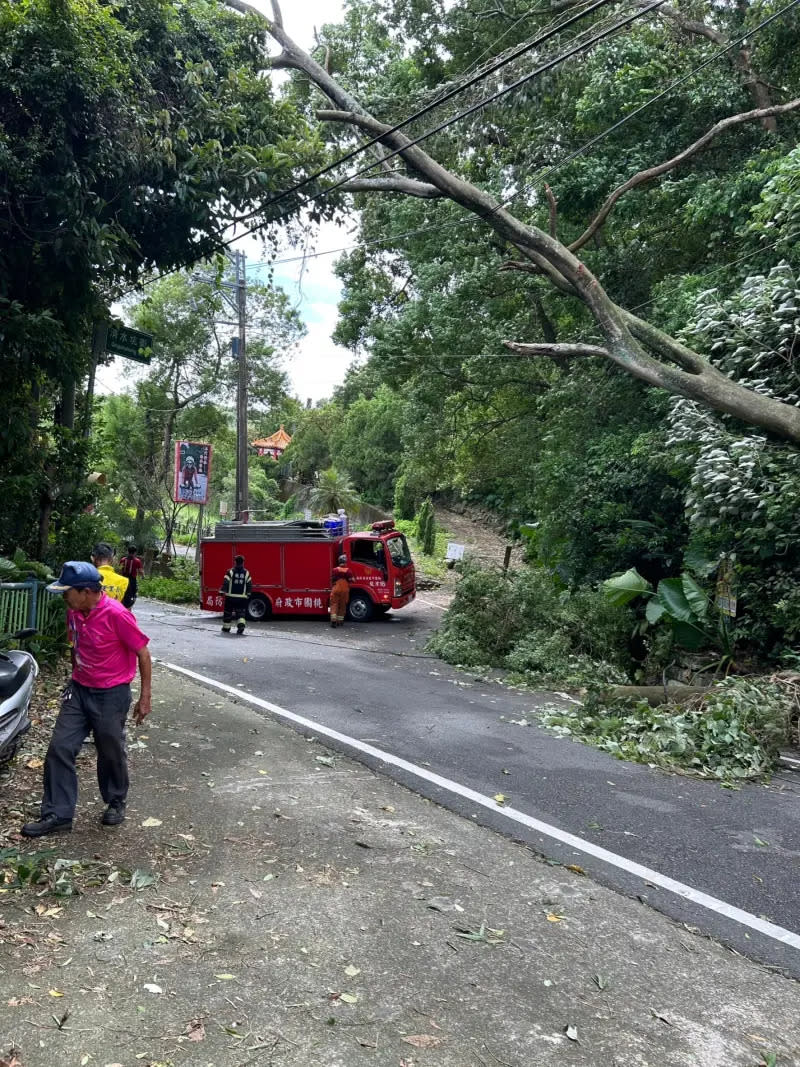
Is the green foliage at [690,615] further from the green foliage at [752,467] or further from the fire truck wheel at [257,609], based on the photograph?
the fire truck wheel at [257,609]

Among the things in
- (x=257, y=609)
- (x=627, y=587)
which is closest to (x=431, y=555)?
(x=257, y=609)

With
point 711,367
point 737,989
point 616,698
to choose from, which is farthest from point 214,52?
point 737,989

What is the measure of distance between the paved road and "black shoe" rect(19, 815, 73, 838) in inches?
103

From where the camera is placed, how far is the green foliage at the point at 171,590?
86.4 feet

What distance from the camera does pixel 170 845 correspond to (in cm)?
504

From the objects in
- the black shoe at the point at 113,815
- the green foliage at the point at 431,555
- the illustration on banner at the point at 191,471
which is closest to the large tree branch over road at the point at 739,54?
the black shoe at the point at 113,815

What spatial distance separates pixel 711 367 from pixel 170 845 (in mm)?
9098

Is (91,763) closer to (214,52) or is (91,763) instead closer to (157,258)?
(157,258)

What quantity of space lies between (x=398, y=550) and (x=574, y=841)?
15.8m

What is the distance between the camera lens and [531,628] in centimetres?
1395

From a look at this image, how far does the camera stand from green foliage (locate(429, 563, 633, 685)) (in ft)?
42.5

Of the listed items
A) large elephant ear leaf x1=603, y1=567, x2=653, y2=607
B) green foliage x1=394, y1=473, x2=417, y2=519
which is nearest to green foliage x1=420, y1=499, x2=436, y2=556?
green foliage x1=394, y1=473, x2=417, y2=519

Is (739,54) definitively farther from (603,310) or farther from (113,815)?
(113,815)

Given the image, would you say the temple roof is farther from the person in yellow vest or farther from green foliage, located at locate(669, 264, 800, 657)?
the person in yellow vest
